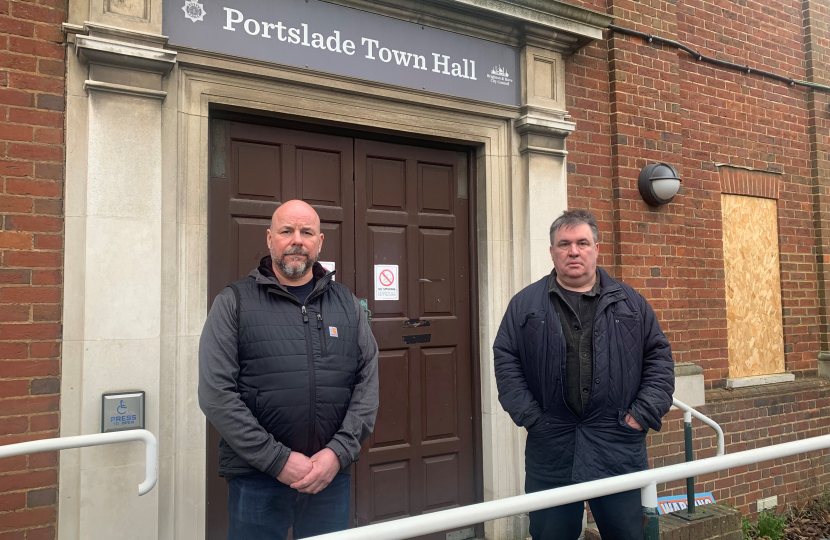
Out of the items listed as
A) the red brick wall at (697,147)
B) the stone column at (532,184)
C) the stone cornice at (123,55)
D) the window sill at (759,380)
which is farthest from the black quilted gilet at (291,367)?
the window sill at (759,380)

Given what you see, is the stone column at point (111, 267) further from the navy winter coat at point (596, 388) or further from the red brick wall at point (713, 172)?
the red brick wall at point (713, 172)

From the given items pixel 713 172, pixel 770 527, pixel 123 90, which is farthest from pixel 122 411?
pixel 713 172

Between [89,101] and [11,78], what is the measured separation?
0.36 metres

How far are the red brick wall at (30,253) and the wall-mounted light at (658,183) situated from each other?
408cm

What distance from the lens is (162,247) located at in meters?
3.00

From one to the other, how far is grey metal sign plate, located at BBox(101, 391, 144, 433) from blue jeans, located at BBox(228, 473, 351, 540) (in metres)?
0.87

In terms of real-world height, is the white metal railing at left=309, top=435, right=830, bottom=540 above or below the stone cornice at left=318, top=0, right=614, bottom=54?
below

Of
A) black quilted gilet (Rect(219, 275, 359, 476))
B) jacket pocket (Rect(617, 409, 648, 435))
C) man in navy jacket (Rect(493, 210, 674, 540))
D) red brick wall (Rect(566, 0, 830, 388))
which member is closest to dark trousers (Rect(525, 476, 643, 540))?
man in navy jacket (Rect(493, 210, 674, 540))

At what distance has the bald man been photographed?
206cm

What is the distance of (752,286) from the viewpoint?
5504 millimetres

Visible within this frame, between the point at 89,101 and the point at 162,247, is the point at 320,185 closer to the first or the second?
the point at 162,247

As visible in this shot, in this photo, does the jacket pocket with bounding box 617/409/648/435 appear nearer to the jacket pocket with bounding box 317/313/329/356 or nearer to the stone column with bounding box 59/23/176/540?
the jacket pocket with bounding box 317/313/329/356

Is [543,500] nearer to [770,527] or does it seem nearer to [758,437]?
[770,527]

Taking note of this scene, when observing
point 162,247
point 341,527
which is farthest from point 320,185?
point 341,527
